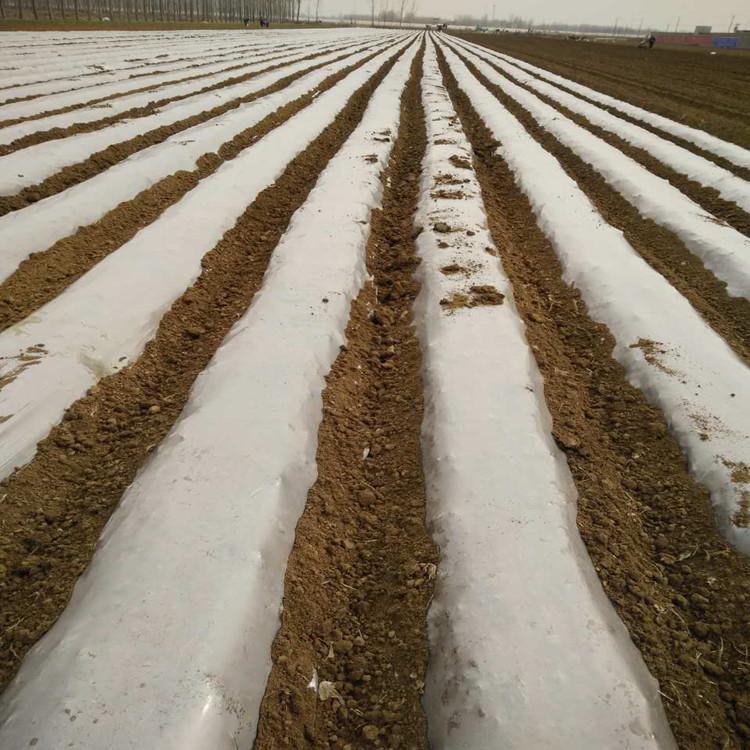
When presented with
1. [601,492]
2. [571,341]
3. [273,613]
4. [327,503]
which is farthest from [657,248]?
[273,613]

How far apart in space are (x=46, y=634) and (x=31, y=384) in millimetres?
1627

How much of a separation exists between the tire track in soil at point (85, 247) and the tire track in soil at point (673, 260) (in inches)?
206

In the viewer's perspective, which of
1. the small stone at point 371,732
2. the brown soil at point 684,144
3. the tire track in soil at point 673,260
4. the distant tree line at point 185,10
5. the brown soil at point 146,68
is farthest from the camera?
the distant tree line at point 185,10

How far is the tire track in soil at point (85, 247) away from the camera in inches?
152

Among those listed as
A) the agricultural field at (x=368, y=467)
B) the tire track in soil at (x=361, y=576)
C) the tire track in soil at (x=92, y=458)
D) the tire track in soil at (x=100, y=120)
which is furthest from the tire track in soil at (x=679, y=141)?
the tire track in soil at (x=100, y=120)

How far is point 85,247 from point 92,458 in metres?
2.89

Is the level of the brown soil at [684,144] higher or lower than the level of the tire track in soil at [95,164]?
higher

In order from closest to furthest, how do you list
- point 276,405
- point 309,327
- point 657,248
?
point 276,405
point 309,327
point 657,248

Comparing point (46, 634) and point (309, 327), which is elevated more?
point (309, 327)

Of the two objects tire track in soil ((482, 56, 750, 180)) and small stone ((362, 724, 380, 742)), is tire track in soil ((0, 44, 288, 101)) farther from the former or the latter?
small stone ((362, 724, 380, 742))

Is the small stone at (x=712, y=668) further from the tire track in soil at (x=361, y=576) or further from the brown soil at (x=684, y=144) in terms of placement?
the brown soil at (x=684, y=144)

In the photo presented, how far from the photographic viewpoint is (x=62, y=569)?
212 centimetres

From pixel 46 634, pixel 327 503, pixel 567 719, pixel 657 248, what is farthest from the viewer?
pixel 657 248

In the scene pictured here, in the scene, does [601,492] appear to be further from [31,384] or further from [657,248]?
[657,248]
